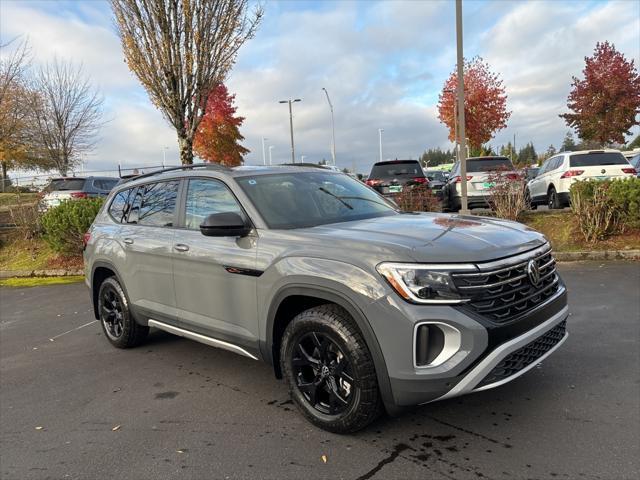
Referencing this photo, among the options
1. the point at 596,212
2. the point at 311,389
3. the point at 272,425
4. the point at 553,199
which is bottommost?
the point at 272,425

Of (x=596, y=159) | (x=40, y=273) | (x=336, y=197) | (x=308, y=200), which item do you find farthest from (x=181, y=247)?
(x=596, y=159)

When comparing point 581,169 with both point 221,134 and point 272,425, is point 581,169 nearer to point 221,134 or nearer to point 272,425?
point 272,425

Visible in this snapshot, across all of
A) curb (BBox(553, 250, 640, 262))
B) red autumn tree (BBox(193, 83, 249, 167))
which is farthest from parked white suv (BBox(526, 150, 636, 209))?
red autumn tree (BBox(193, 83, 249, 167))

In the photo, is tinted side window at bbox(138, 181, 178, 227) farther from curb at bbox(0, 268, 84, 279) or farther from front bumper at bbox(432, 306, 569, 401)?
curb at bbox(0, 268, 84, 279)

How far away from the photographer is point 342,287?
2.92 metres

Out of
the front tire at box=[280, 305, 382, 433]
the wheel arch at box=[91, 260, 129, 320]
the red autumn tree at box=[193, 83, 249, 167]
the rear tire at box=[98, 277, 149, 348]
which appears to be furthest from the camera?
the red autumn tree at box=[193, 83, 249, 167]

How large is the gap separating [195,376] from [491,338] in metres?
2.71

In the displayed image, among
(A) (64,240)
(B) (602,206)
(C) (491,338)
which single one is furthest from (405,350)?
(A) (64,240)

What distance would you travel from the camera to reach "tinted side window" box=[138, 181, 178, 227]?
4.46 meters

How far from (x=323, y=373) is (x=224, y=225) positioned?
3.95 feet

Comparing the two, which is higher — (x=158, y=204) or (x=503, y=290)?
(x=158, y=204)

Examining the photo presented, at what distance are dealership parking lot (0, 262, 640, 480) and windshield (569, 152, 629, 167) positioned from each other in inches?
324

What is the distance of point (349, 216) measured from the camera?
3893 mm

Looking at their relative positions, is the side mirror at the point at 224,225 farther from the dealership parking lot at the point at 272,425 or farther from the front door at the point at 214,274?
the dealership parking lot at the point at 272,425
